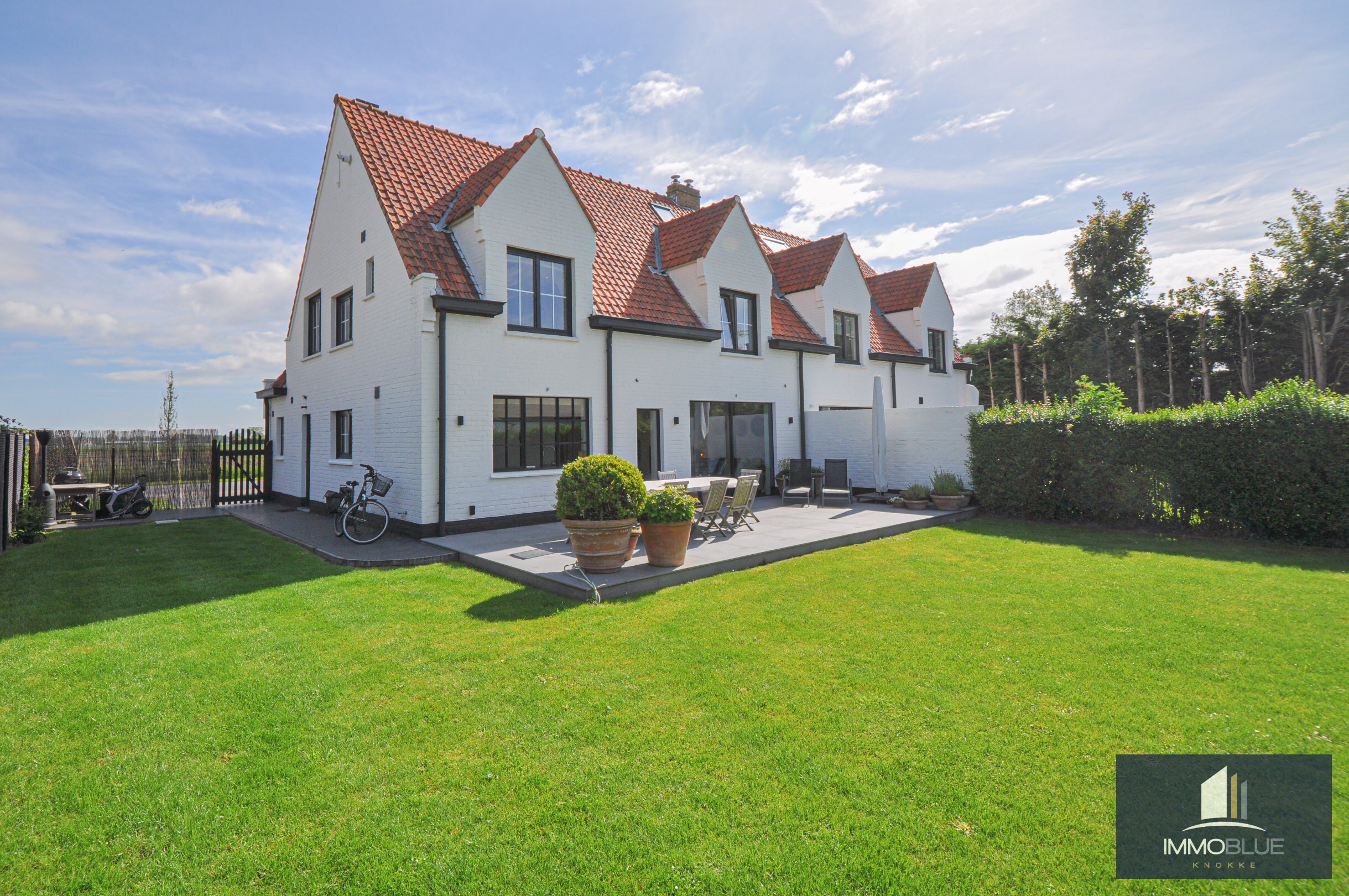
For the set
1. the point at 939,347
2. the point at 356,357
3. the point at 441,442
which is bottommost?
the point at 441,442

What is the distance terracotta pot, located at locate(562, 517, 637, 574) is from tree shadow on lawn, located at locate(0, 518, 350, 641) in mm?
3648

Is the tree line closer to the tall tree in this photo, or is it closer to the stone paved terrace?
the tall tree

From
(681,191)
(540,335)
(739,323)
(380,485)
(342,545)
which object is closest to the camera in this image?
(342,545)

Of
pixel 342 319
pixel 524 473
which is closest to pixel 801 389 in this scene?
pixel 524 473

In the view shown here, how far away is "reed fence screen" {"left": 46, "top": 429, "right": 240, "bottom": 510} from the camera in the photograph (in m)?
15.8

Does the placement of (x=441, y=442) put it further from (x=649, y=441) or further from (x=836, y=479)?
(x=836, y=479)

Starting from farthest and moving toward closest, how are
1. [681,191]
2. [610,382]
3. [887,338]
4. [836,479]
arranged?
[887,338]
[681,191]
[836,479]
[610,382]

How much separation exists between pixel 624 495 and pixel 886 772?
14.7 feet

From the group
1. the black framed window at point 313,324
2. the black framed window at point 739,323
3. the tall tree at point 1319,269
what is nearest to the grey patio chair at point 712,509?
the black framed window at point 739,323

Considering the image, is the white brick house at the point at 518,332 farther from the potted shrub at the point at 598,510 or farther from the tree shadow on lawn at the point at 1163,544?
the tree shadow on lawn at the point at 1163,544

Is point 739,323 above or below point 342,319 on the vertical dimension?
above

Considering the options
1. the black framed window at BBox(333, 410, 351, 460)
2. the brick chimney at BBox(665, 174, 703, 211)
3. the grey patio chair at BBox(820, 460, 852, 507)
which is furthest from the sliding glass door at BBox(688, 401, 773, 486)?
the brick chimney at BBox(665, 174, 703, 211)

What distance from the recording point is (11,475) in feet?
32.1

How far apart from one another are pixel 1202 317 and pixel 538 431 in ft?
144
